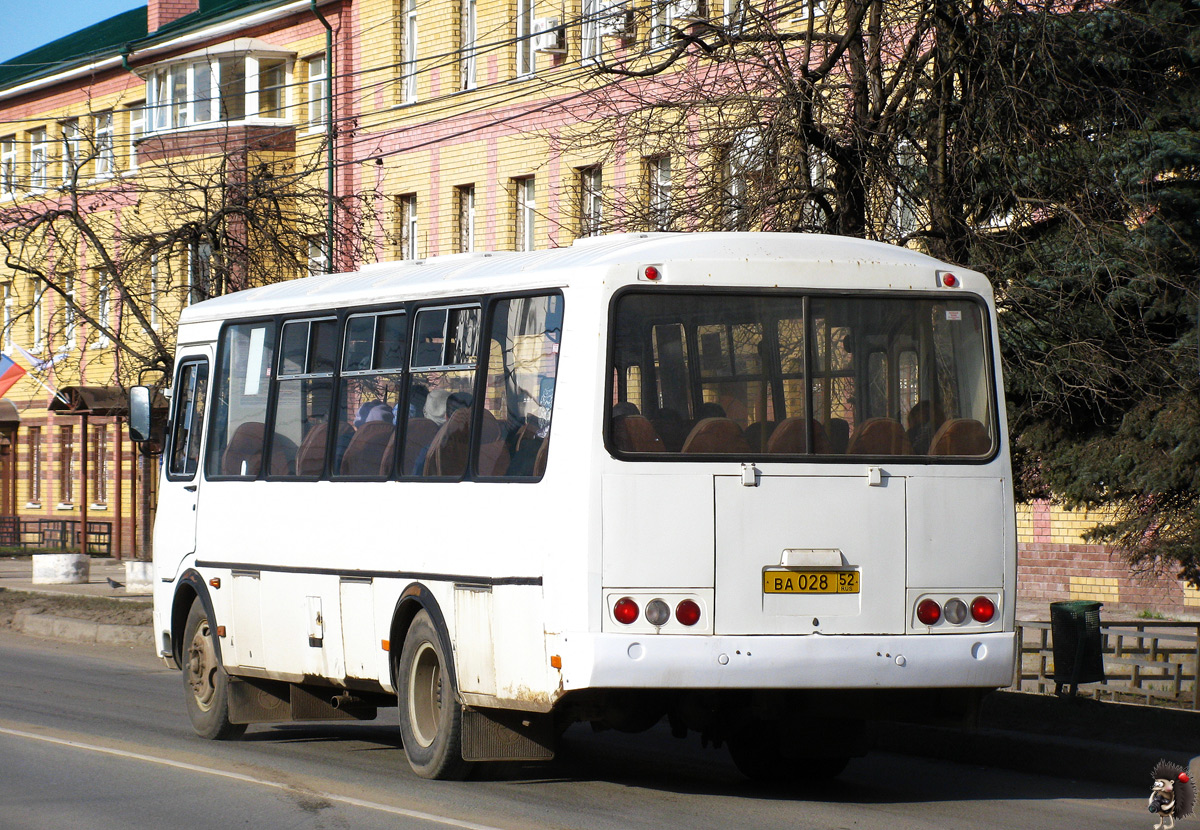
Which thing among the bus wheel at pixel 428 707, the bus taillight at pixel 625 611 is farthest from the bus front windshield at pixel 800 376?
the bus wheel at pixel 428 707

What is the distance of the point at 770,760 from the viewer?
33.5 ft

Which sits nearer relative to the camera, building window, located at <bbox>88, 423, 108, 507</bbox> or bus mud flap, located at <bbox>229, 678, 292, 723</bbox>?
bus mud flap, located at <bbox>229, 678, 292, 723</bbox>

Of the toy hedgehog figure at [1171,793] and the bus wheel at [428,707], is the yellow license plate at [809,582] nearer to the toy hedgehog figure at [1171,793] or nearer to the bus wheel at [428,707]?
the toy hedgehog figure at [1171,793]

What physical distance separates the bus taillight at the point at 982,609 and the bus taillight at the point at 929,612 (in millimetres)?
200

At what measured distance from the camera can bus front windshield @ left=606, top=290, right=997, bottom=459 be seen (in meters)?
8.94

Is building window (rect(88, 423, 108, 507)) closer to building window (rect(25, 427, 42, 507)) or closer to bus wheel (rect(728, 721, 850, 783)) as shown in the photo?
building window (rect(25, 427, 42, 507))

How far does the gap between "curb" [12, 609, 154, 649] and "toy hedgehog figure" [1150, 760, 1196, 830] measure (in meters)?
13.6

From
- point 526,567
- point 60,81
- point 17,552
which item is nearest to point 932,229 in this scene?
point 526,567

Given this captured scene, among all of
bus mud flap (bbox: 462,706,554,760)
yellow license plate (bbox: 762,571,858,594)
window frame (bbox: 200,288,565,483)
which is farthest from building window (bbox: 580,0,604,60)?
yellow license plate (bbox: 762,571,858,594)

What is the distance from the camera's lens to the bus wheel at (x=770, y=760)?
10.1 metres

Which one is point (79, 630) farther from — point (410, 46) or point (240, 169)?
point (410, 46)

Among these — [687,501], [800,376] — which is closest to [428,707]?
[687,501]

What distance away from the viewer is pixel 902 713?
9.16 meters

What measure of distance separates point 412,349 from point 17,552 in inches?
1368
